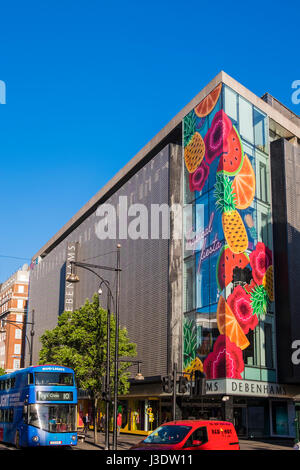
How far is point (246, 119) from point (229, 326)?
16.3 metres

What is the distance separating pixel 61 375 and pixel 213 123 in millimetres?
22616

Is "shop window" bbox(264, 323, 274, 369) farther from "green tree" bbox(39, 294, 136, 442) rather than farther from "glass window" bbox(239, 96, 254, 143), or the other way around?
"glass window" bbox(239, 96, 254, 143)

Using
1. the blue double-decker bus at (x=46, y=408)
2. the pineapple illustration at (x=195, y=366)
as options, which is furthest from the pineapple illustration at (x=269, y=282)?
the blue double-decker bus at (x=46, y=408)

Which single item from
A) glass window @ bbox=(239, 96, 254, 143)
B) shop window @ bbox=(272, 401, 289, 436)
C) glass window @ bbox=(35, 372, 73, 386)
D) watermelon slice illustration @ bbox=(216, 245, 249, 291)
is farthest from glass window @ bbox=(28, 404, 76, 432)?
glass window @ bbox=(239, 96, 254, 143)

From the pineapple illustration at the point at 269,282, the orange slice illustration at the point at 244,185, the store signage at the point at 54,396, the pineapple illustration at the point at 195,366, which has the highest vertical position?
the orange slice illustration at the point at 244,185

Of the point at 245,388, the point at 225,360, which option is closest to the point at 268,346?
the point at 245,388

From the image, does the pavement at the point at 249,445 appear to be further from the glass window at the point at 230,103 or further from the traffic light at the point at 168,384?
the glass window at the point at 230,103

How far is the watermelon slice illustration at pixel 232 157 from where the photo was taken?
40062mm

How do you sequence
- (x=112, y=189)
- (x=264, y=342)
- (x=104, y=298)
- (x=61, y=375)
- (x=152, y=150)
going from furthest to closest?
(x=112, y=189), (x=104, y=298), (x=152, y=150), (x=264, y=342), (x=61, y=375)

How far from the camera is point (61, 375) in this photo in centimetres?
2852

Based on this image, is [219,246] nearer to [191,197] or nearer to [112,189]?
[191,197]

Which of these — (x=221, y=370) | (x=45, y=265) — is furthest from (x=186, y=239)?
(x=45, y=265)

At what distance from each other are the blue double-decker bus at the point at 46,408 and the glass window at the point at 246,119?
2321 centimetres

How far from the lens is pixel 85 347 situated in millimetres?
38844
